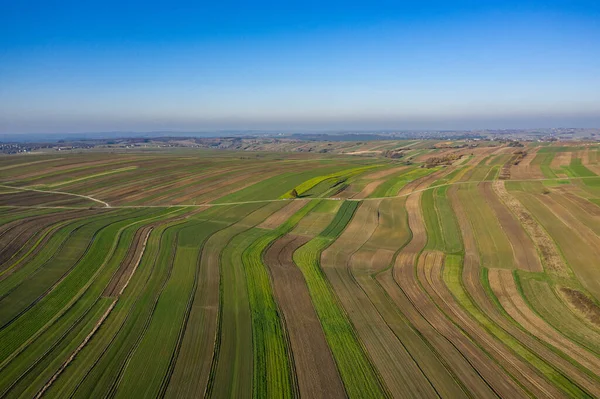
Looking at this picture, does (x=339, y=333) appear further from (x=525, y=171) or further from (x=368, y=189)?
(x=525, y=171)

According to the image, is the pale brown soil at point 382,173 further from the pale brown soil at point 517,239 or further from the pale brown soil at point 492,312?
the pale brown soil at point 492,312

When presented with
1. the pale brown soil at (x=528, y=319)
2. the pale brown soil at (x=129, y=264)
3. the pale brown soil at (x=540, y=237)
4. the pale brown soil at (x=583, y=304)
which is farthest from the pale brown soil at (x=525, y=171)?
the pale brown soil at (x=129, y=264)

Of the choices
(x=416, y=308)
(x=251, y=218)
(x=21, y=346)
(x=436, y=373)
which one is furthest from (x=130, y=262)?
(x=436, y=373)

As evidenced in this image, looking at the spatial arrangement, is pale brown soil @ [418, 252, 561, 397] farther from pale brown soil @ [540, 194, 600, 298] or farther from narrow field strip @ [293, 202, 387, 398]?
pale brown soil @ [540, 194, 600, 298]

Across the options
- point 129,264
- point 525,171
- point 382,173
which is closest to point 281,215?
point 129,264

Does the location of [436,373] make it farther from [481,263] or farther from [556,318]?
[481,263]

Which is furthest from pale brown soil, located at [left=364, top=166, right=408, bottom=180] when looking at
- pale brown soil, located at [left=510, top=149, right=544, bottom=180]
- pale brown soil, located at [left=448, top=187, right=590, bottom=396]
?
pale brown soil, located at [left=448, top=187, right=590, bottom=396]
